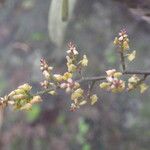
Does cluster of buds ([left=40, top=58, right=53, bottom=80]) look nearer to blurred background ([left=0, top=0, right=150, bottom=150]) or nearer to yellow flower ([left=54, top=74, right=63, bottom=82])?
yellow flower ([left=54, top=74, right=63, bottom=82])

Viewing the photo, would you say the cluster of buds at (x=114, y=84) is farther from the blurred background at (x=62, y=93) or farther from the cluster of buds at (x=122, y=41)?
the blurred background at (x=62, y=93)

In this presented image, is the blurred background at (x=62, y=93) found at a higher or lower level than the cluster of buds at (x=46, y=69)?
higher

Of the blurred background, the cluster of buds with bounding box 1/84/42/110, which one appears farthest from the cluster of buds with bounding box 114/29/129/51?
the blurred background

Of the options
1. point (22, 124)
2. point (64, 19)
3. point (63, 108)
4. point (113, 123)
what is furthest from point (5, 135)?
point (64, 19)

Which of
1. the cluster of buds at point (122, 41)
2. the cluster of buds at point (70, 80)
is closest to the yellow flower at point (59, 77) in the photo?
the cluster of buds at point (70, 80)

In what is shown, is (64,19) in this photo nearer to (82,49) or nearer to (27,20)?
(82,49)

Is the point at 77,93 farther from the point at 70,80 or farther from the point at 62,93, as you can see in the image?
the point at 62,93
